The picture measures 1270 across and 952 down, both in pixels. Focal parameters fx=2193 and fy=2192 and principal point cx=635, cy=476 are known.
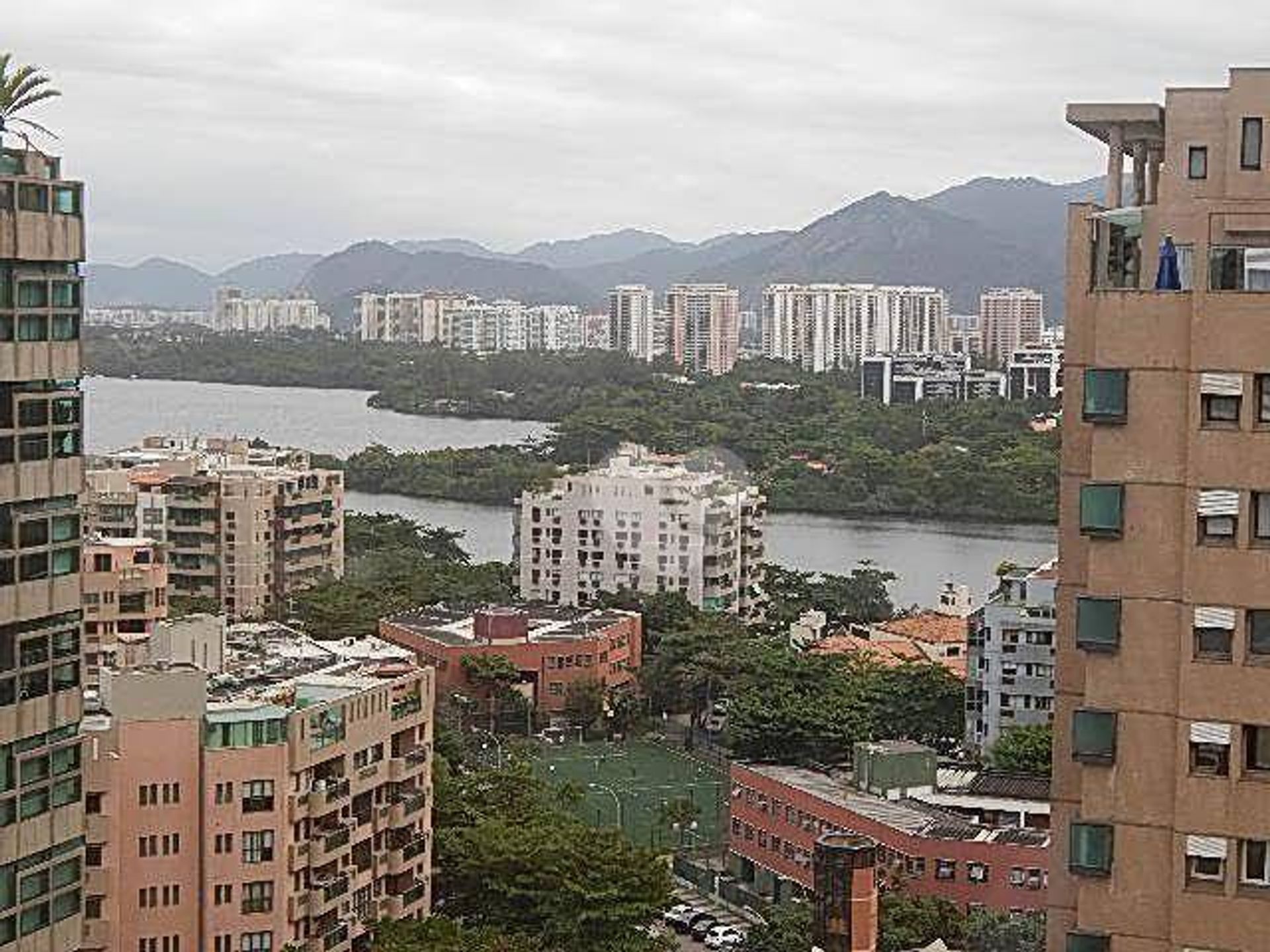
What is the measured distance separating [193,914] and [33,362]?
3.26m

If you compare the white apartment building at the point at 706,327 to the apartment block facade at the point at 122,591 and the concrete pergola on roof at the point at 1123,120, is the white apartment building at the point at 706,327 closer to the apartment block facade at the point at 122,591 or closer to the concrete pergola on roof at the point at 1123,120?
the apartment block facade at the point at 122,591

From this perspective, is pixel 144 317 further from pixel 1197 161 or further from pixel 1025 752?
pixel 1197 161

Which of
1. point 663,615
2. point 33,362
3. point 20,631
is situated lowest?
point 663,615

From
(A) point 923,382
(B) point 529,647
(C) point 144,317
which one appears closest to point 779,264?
(C) point 144,317

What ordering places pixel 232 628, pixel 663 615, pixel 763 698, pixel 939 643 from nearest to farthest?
pixel 232 628
pixel 763 698
pixel 939 643
pixel 663 615

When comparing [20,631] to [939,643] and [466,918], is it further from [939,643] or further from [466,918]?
[939,643]

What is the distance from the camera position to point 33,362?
9.88 feet

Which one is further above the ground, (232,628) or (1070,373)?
(1070,373)

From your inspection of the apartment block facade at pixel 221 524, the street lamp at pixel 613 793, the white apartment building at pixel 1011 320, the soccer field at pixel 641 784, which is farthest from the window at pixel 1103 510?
the white apartment building at pixel 1011 320

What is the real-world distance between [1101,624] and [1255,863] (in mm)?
297

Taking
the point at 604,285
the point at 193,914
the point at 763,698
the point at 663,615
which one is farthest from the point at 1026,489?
the point at 604,285

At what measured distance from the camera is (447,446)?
31156mm

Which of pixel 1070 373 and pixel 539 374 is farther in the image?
pixel 539 374

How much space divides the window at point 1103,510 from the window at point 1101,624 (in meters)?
0.07
